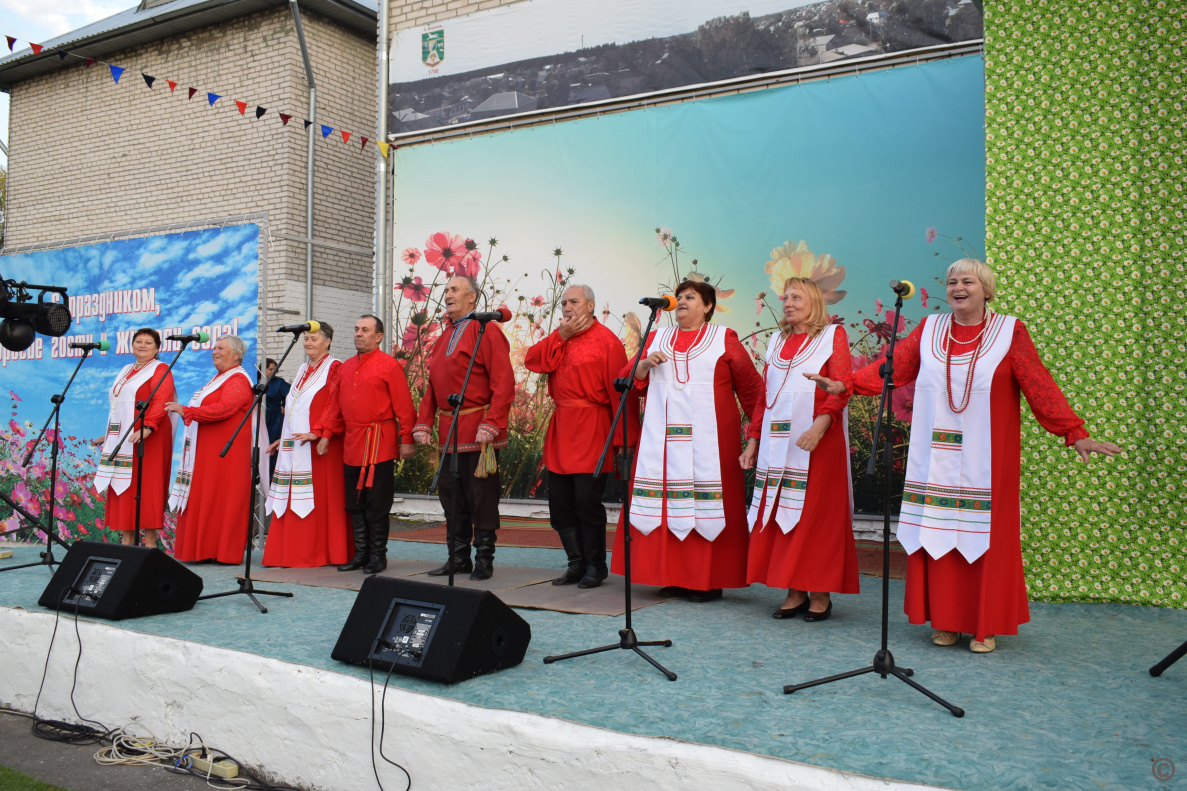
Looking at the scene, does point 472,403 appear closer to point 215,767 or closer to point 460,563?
point 460,563

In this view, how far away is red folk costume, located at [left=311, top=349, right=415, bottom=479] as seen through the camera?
5430 millimetres

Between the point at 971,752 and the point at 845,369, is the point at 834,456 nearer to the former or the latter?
the point at 845,369

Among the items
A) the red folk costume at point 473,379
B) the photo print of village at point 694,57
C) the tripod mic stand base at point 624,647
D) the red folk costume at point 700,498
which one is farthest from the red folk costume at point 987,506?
the photo print of village at point 694,57

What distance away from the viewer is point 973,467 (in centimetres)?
340

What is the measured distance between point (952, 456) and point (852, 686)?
42.2 inches

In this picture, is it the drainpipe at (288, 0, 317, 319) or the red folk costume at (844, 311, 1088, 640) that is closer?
the red folk costume at (844, 311, 1088, 640)

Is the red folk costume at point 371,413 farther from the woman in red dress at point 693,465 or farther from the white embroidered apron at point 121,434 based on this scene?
the woman in red dress at point 693,465

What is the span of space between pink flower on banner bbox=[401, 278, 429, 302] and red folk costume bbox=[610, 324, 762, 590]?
4258 mm

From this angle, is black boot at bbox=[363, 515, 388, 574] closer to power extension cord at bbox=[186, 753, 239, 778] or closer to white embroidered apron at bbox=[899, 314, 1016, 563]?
power extension cord at bbox=[186, 753, 239, 778]

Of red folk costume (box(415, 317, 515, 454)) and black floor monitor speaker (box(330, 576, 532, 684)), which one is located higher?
red folk costume (box(415, 317, 515, 454))

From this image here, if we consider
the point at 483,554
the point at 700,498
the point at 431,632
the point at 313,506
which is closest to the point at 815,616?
the point at 700,498

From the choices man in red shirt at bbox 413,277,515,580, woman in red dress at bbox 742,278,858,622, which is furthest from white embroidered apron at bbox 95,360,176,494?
woman in red dress at bbox 742,278,858,622

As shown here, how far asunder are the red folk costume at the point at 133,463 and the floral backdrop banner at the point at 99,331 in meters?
Result: 0.32

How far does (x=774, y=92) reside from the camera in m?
6.71
